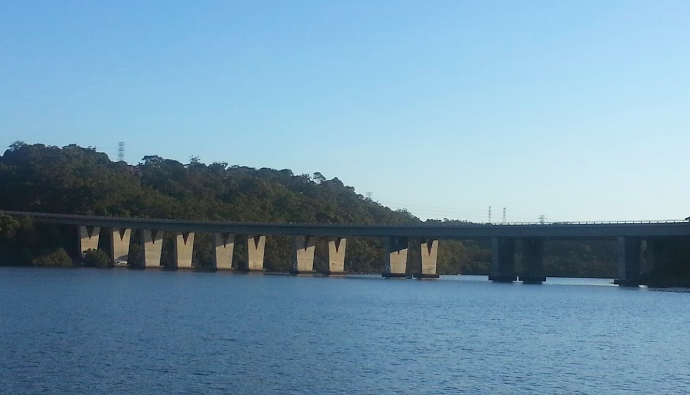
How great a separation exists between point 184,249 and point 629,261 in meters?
65.3

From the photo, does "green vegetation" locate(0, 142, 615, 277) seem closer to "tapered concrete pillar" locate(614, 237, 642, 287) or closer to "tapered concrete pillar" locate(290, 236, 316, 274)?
"tapered concrete pillar" locate(290, 236, 316, 274)

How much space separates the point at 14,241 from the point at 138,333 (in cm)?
9893

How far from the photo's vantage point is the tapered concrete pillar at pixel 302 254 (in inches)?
5733

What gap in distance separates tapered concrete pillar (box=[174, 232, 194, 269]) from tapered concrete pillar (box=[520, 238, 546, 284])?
50.0 m

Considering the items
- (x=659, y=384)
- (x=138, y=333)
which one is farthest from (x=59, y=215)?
(x=659, y=384)

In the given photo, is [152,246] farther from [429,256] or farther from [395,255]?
[429,256]

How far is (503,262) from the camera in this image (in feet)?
451

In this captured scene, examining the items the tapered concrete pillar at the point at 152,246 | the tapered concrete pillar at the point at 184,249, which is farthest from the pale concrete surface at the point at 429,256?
the tapered concrete pillar at the point at 152,246

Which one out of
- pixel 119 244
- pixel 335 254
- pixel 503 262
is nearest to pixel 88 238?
pixel 119 244

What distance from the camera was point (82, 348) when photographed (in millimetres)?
43094

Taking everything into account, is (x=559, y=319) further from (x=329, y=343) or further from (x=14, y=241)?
(x=14, y=241)

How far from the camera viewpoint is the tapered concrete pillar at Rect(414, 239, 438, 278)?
145000 mm

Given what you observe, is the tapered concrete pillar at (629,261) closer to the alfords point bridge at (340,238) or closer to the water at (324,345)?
the alfords point bridge at (340,238)

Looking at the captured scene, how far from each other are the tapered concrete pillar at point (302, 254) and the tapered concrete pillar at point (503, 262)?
90.6ft
